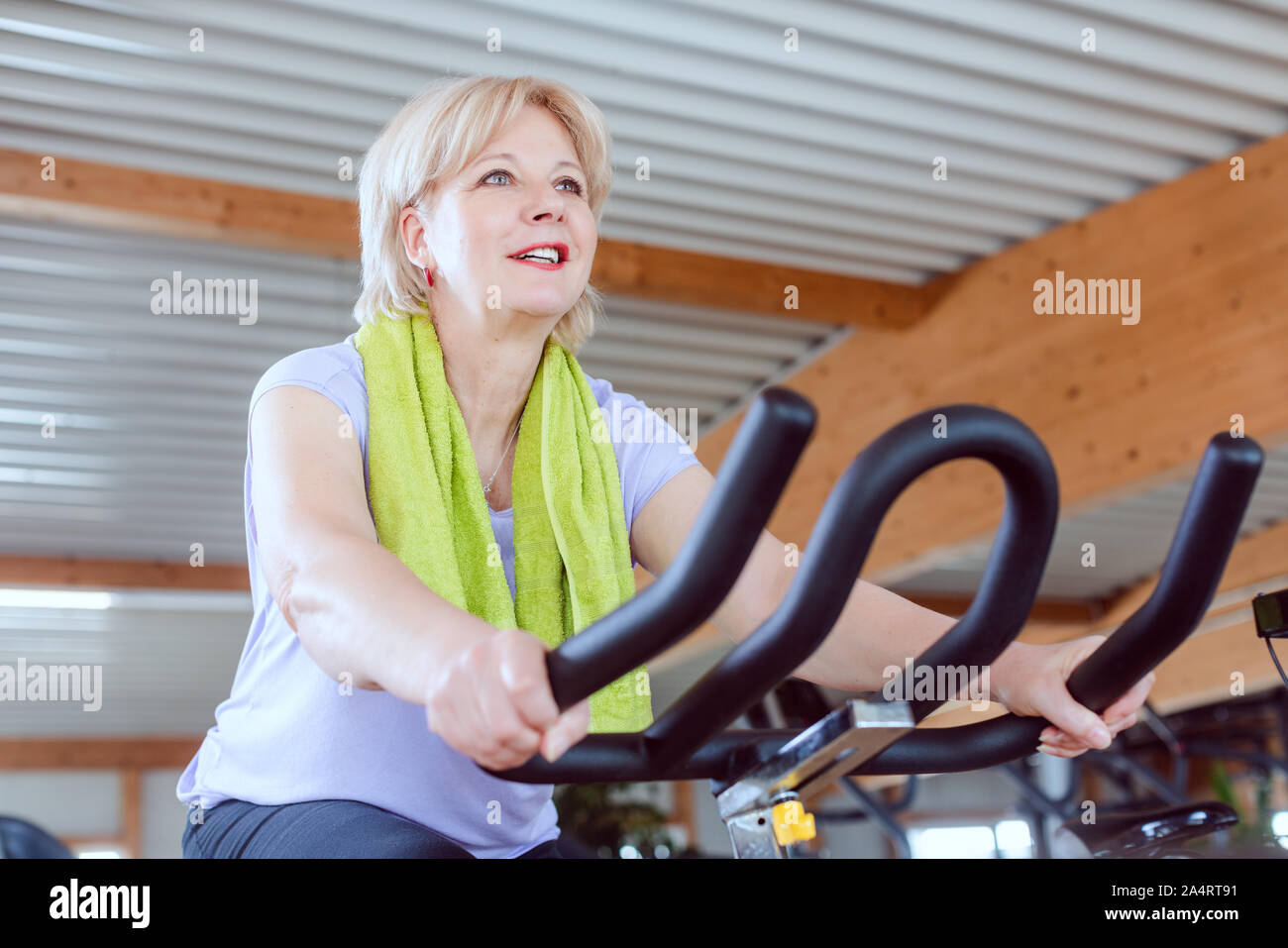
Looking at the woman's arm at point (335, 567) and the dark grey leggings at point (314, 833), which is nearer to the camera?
the woman's arm at point (335, 567)

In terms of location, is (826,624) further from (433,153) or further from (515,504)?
(433,153)

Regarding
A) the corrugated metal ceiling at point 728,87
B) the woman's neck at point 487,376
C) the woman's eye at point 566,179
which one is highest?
the corrugated metal ceiling at point 728,87

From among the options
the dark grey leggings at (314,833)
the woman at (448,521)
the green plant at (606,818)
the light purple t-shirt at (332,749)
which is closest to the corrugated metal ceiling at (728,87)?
the woman at (448,521)

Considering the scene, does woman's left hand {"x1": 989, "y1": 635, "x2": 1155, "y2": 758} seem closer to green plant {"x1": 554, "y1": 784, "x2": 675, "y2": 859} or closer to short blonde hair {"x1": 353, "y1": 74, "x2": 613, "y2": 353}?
short blonde hair {"x1": 353, "y1": 74, "x2": 613, "y2": 353}

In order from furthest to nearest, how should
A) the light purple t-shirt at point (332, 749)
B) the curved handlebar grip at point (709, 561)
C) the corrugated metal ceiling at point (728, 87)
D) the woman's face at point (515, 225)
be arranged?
the corrugated metal ceiling at point (728, 87), the woman's face at point (515, 225), the light purple t-shirt at point (332, 749), the curved handlebar grip at point (709, 561)

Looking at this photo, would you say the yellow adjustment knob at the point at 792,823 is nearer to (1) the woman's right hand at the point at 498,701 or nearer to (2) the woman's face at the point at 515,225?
(1) the woman's right hand at the point at 498,701

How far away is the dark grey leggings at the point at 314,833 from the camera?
3.27 feet

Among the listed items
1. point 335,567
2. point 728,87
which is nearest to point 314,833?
point 335,567

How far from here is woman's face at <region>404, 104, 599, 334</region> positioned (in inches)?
54.0

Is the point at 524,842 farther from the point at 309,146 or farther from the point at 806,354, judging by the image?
the point at 806,354

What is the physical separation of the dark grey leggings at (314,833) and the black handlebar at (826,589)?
156mm

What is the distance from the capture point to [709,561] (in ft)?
2.36

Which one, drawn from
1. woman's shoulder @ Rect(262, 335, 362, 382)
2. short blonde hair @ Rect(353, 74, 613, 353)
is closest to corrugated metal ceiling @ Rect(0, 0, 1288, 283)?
short blonde hair @ Rect(353, 74, 613, 353)

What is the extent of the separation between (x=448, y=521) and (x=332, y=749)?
225 millimetres
